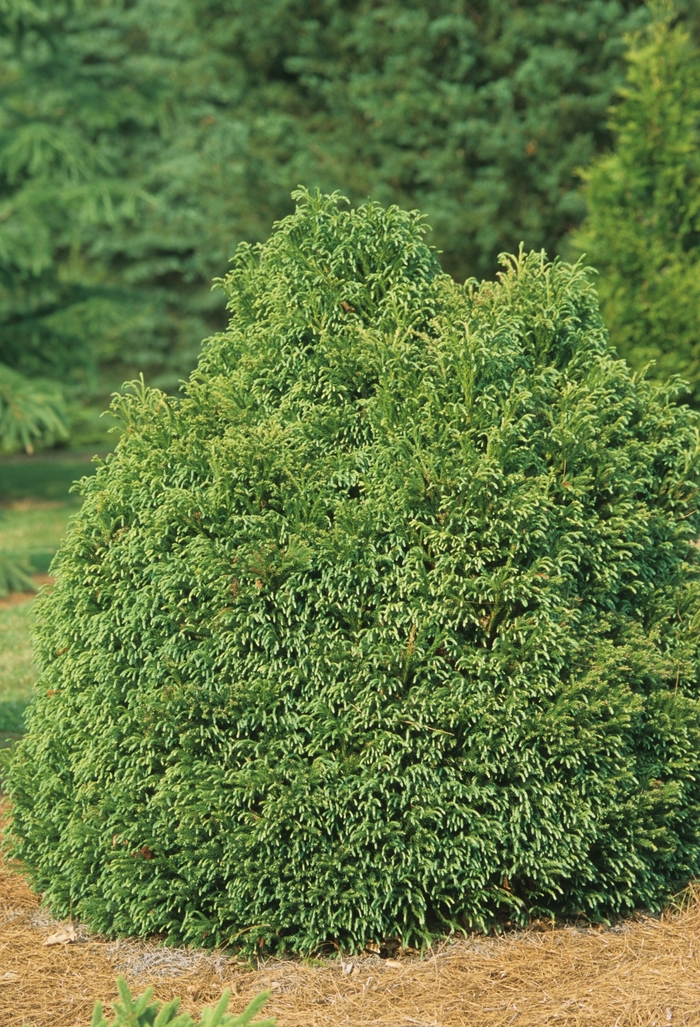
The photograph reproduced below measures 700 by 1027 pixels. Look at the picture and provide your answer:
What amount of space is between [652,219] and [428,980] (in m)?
7.94

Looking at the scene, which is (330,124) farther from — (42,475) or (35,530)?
(42,475)

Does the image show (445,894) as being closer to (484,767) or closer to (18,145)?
(484,767)

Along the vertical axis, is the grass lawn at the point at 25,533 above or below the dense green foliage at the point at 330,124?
below

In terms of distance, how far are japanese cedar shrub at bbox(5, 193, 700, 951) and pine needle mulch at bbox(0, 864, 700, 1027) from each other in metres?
0.10

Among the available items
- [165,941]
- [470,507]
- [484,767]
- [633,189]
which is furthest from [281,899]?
[633,189]

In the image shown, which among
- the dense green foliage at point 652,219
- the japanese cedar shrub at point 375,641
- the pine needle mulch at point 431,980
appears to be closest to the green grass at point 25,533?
the japanese cedar shrub at point 375,641

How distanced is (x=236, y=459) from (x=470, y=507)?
82 cm

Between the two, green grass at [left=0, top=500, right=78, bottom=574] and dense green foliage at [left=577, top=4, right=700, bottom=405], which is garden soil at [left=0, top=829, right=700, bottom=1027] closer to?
dense green foliage at [left=577, top=4, right=700, bottom=405]

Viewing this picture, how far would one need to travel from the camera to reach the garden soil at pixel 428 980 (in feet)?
10.4

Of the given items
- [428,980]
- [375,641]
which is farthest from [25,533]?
[428,980]

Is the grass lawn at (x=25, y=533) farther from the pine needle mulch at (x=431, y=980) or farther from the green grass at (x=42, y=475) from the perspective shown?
the pine needle mulch at (x=431, y=980)

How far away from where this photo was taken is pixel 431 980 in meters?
3.34

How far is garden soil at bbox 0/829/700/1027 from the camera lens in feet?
10.4

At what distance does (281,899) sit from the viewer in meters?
3.43
